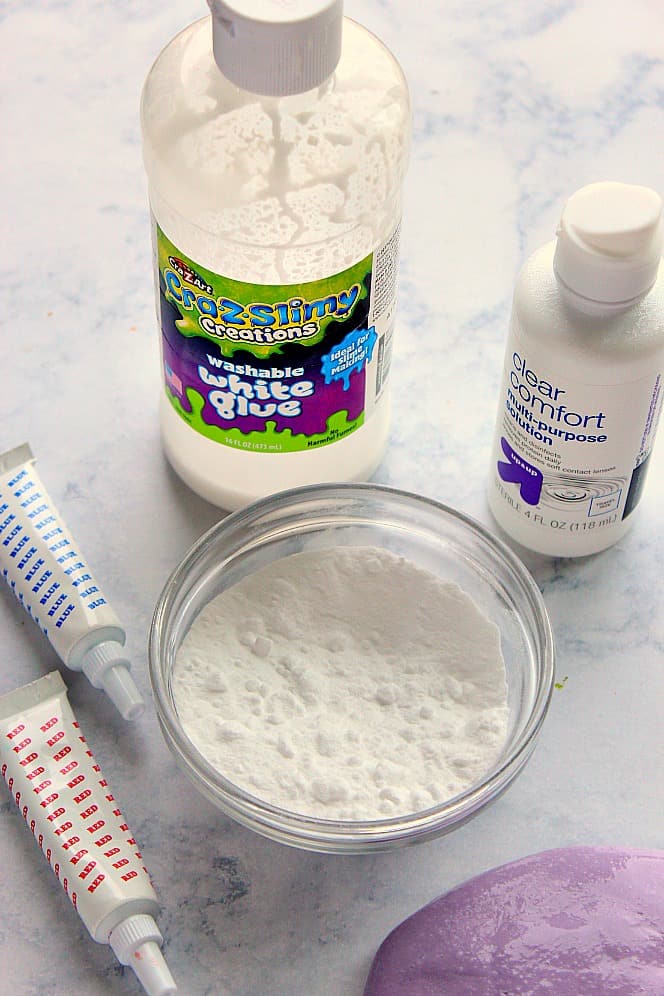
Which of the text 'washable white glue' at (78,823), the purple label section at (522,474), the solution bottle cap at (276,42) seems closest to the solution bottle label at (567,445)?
the purple label section at (522,474)

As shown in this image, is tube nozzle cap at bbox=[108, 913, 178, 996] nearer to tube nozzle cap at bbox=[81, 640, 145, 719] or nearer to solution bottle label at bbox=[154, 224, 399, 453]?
tube nozzle cap at bbox=[81, 640, 145, 719]

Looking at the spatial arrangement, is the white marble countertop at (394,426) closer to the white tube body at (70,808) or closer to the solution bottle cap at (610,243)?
the white tube body at (70,808)

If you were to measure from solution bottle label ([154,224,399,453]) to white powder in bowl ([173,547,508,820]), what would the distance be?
3.3 inches

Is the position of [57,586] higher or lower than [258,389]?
lower

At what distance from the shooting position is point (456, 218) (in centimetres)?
103

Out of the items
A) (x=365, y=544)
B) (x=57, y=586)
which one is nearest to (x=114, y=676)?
(x=57, y=586)

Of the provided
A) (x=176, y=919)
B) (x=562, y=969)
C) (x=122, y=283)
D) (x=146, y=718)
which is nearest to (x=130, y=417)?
(x=122, y=283)

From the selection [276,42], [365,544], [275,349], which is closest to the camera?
[276,42]

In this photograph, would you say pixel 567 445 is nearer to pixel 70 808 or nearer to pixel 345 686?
pixel 345 686

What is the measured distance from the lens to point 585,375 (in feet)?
2.45

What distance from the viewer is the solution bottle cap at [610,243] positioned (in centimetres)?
70

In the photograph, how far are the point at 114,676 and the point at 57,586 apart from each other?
6 cm

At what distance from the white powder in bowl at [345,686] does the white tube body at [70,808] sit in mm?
63

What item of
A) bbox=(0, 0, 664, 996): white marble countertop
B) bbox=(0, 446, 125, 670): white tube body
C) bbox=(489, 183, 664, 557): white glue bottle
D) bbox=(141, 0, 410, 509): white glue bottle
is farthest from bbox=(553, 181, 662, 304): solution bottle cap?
bbox=(0, 446, 125, 670): white tube body
